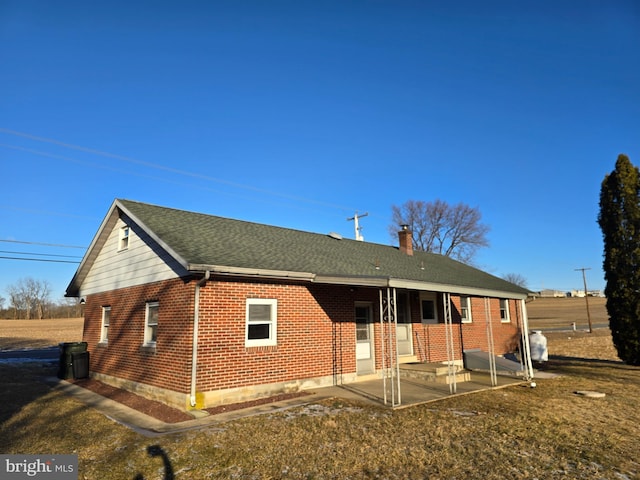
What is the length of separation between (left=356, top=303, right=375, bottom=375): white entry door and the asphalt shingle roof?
1.36m

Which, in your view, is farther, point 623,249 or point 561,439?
point 623,249

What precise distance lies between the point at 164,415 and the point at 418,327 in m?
9.42

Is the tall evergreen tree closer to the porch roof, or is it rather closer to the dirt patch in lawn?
the porch roof

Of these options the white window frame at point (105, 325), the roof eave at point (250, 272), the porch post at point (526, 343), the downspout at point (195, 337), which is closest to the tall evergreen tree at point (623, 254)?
the porch post at point (526, 343)

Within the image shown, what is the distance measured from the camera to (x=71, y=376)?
1391cm

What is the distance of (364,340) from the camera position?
13094 mm

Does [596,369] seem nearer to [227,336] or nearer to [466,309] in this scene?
[466,309]

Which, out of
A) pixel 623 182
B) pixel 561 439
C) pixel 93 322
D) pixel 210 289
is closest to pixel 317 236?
pixel 210 289

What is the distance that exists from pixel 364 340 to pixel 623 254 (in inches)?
462

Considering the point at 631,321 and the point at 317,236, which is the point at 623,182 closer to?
the point at 631,321

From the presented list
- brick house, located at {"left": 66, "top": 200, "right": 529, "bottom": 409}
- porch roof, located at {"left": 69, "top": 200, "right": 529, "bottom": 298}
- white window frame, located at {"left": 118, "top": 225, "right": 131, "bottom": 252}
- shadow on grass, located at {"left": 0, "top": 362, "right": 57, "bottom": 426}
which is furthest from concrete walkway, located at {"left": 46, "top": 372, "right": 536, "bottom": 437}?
white window frame, located at {"left": 118, "top": 225, "right": 131, "bottom": 252}

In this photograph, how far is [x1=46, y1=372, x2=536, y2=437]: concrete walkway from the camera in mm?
7836

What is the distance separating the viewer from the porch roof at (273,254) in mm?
9672

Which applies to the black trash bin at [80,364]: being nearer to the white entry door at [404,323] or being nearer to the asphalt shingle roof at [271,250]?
the asphalt shingle roof at [271,250]
